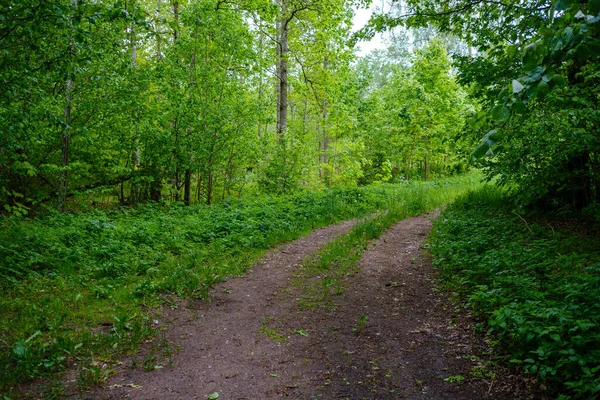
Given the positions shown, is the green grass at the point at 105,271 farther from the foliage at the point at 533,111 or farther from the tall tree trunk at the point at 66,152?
the foliage at the point at 533,111

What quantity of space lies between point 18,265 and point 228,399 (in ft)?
15.2

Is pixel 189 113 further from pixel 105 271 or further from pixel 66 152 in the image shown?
pixel 105 271

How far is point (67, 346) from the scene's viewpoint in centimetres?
414

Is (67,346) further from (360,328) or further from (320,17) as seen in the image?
(320,17)

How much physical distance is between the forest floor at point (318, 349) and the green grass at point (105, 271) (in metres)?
0.41

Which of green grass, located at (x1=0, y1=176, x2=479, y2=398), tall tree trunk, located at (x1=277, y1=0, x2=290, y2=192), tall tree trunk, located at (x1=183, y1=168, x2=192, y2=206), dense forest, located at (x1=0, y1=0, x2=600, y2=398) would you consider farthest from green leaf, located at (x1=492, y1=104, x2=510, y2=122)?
tall tree trunk, located at (x1=277, y1=0, x2=290, y2=192)

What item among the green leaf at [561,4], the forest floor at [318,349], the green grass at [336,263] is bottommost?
the forest floor at [318,349]

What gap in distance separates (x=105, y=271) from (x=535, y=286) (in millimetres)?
6333

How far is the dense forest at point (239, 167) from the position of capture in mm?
3754

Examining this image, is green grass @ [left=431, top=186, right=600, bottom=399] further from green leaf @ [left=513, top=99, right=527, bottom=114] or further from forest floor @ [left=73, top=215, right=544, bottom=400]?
green leaf @ [left=513, top=99, right=527, bottom=114]

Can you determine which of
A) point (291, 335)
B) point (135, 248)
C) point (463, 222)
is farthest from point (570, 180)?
point (135, 248)

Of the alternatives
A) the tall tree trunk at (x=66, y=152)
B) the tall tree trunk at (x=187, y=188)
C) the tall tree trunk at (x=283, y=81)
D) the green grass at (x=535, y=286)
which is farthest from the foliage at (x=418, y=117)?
the tall tree trunk at (x=66, y=152)

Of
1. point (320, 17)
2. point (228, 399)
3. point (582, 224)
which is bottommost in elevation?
point (228, 399)

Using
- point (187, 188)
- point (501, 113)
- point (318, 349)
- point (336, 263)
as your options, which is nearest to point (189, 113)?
point (187, 188)
